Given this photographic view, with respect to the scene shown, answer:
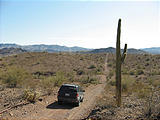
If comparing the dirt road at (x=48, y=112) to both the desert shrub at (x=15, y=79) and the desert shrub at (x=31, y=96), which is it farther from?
the desert shrub at (x=15, y=79)

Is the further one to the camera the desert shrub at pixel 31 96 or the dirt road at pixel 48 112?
the desert shrub at pixel 31 96

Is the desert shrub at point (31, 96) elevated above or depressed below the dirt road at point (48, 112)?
above

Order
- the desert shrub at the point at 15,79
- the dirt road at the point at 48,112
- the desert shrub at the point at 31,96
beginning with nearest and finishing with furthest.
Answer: the dirt road at the point at 48,112 → the desert shrub at the point at 31,96 → the desert shrub at the point at 15,79

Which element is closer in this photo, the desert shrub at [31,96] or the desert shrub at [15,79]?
the desert shrub at [31,96]

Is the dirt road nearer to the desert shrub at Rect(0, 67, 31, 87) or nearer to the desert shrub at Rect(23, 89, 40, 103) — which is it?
the desert shrub at Rect(23, 89, 40, 103)

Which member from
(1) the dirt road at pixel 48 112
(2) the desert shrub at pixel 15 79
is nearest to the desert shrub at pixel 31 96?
(1) the dirt road at pixel 48 112

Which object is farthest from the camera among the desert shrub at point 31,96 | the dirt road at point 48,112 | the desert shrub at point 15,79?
the desert shrub at point 15,79

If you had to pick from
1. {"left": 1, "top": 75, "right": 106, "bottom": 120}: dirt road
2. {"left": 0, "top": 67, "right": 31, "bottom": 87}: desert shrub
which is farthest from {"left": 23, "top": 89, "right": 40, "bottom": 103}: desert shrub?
{"left": 0, "top": 67, "right": 31, "bottom": 87}: desert shrub

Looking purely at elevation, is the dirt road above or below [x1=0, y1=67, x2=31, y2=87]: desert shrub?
below

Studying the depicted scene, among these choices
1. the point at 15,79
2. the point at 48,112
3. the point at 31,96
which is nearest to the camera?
the point at 48,112

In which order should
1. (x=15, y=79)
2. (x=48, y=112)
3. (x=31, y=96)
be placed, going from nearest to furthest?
(x=48, y=112), (x=31, y=96), (x=15, y=79)

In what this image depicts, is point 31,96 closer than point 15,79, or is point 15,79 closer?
point 31,96

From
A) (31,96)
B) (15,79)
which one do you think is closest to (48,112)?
(31,96)

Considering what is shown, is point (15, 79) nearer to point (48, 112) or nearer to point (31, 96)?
point (31, 96)
